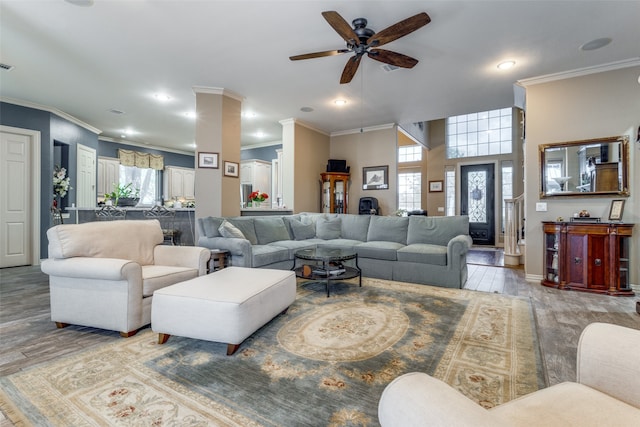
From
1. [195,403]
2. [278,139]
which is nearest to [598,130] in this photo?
[195,403]

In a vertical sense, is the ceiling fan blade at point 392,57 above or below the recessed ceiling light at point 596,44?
below

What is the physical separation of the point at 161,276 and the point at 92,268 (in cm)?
47

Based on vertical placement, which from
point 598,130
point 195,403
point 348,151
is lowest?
point 195,403

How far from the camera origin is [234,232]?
3.86 m

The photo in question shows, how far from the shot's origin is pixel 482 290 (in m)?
3.63

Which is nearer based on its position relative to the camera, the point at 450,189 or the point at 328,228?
the point at 328,228

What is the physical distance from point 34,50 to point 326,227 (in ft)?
14.5

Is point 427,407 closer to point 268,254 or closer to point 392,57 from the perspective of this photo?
point 392,57

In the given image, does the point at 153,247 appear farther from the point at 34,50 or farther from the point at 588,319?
the point at 588,319

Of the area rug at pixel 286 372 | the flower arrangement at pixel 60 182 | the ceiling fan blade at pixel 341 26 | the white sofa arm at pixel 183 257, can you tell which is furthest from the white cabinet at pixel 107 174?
the ceiling fan blade at pixel 341 26

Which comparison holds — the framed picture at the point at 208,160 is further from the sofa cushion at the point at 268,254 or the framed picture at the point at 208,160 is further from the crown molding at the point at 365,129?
the crown molding at the point at 365,129

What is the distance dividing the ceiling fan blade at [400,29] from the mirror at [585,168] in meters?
2.86

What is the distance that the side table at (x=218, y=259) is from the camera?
3.64 meters

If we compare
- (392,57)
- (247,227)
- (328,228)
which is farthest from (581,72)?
(247,227)
